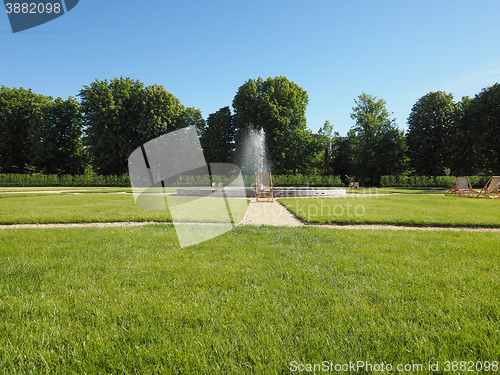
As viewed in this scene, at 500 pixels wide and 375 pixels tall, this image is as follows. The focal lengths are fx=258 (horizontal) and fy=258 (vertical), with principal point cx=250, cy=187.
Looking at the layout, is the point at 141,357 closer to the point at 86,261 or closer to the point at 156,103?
the point at 86,261

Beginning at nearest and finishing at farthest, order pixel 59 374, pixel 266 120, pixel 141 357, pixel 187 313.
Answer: pixel 59 374 → pixel 141 357 → pixel 187 313 → pixel 266 120

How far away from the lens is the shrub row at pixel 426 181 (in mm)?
29977

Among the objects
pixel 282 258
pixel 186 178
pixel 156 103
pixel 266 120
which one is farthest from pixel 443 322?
pixel 156 103

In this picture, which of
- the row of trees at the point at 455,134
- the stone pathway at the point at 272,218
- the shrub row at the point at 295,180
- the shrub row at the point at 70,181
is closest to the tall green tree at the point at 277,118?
the shrub row at the point at 295,180

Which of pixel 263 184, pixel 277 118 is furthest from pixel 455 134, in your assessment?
pixel 263 184

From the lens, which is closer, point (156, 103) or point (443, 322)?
point (443, 322)

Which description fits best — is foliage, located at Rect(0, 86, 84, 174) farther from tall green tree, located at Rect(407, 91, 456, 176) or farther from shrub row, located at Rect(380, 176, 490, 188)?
tall green tree, located at Rect(407, 91, 456, 176)

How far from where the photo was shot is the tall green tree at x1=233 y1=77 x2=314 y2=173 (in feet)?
109

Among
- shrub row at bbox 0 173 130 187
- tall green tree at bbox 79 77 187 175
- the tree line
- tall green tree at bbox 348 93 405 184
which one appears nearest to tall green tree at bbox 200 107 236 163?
the tree line

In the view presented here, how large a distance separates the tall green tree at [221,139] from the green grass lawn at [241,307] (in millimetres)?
33195

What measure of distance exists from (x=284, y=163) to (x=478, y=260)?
3173 cm

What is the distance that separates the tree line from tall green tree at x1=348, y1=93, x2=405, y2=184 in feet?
0.44

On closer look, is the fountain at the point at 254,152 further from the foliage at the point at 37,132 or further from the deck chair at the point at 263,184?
the foliage at the point at 37,132

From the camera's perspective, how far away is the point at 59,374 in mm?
1559
